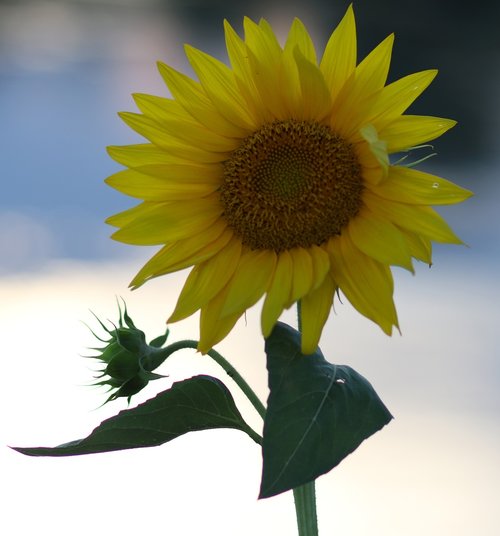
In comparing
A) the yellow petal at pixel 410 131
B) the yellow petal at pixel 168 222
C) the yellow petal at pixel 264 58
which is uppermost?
the yellow petal at pixel 264 58

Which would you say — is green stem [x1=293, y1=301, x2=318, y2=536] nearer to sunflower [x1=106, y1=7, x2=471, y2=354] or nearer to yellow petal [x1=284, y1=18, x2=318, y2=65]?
sunflower [x1=106, y1=7, x2=471, y2=354]

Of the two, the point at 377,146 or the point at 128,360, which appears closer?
the point at 377,146

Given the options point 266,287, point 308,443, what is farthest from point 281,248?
point 308,443

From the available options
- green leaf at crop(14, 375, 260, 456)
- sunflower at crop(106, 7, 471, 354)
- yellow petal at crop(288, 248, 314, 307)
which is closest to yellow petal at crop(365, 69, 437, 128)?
sunflower at crop(106, 7, 471, 354)

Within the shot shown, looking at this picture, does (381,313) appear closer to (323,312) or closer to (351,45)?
(323,312)

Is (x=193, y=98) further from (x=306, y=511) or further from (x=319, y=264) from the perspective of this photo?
(x=306, y=511)

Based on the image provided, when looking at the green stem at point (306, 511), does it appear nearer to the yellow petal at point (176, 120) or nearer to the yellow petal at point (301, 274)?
the yellow petal at point (301, 274)

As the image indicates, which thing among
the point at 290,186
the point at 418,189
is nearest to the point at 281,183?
the point at 290,186

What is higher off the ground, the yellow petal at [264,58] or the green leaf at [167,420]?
the yellow petal at [264,58]

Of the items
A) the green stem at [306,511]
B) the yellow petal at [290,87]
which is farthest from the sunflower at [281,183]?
the green stem at [306,511]
